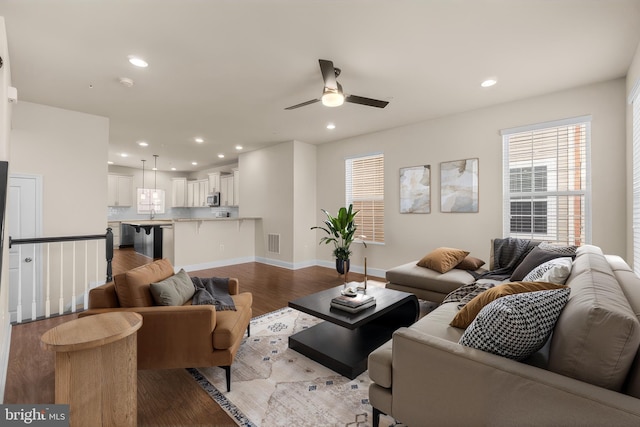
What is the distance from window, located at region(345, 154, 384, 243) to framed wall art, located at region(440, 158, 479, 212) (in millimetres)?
1194

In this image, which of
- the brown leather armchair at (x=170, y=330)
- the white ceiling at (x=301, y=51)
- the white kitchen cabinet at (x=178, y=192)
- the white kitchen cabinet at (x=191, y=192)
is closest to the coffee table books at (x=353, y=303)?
the brown leather armchair at (x=170, y=330)

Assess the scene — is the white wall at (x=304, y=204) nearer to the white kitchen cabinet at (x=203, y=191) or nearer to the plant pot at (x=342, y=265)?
the plant pot at (x=342, y=265)

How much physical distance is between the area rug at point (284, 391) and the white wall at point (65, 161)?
3324 mm

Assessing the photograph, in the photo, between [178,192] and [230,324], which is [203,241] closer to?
[230,324]

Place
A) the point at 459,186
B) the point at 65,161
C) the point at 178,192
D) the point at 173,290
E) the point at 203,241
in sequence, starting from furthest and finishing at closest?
1. the point at 178,192
2. the point at 203,241
3. the point at 459,186
4. the point at 65,161
5. the point at 173,290

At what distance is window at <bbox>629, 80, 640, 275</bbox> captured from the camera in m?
2.70

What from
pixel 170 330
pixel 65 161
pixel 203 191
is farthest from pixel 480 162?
pixel 203 191

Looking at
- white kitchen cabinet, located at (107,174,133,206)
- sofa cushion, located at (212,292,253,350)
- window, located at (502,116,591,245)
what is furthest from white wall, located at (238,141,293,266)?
white kitchen cabinet, located at (107,174,133,206)

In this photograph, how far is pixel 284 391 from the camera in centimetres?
200

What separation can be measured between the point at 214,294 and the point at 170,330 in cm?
69

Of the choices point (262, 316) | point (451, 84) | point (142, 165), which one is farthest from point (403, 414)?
point (142, 165)

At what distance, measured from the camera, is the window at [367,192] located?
18.0 ft

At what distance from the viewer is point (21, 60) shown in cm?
278

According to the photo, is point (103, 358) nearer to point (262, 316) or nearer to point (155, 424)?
point (155, 424)
